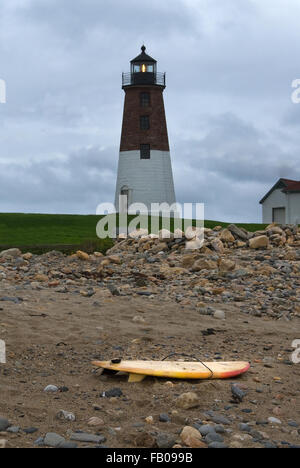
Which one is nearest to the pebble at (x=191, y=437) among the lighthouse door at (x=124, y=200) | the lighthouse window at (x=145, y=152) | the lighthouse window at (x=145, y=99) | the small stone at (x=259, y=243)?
the small stone at (x=259, y=243)

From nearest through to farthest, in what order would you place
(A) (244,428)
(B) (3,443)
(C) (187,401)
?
(B) (3,443) → (A) (244,428) → (C) (187,401)

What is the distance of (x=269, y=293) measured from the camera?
11.6 meters

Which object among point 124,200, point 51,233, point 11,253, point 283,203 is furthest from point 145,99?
point 11,253

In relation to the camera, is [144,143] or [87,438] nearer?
[87,438]

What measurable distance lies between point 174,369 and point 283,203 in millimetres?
31570

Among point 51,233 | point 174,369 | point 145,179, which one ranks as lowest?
point 174,369

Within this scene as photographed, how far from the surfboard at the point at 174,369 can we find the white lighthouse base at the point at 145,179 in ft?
97.9

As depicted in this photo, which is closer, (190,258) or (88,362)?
(88,362)

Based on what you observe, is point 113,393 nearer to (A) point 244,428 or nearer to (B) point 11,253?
(A) point 244,428

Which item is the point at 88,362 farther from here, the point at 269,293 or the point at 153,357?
the point at 269,293

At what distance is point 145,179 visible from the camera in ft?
119

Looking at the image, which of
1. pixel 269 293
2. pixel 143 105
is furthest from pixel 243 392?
pixel 143 105
